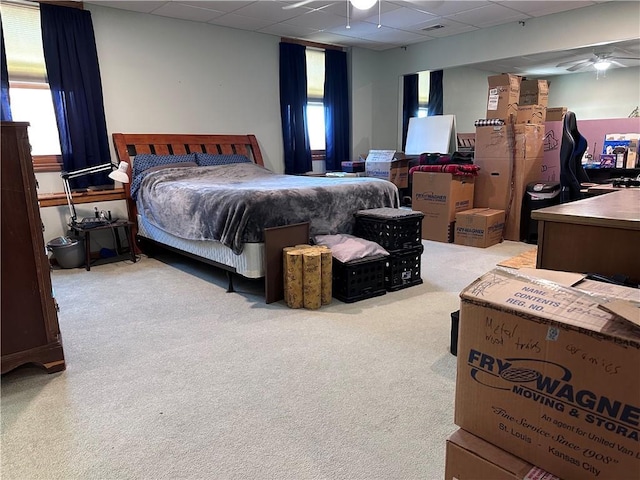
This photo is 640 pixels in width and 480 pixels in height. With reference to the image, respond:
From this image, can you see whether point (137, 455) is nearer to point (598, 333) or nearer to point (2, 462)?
point (2, 462)

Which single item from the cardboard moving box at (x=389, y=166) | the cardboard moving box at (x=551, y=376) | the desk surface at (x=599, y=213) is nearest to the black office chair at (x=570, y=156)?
the desk surface at (x=599, y=213)

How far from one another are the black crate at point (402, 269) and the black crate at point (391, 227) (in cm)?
6

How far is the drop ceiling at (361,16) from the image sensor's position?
4.69 m

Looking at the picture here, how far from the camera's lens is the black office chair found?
346 centimetres

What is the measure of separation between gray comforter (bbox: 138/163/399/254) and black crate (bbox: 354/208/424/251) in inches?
6.9

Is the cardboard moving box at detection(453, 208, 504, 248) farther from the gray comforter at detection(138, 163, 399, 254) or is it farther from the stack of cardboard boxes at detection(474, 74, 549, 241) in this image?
the gray comforter at detection(138, 163, 399, 254)

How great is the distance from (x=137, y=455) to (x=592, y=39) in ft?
19.2

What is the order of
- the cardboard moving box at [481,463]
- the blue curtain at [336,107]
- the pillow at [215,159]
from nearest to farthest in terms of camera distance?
1. the cardboard moving box at [481,463]
2. the pillow at [215,159]
3. the blue curtain at [336,107]

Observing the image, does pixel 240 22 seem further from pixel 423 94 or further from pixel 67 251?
pixel 423 94

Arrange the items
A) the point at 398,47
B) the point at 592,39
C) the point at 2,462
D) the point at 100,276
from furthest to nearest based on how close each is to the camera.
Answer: the point at 398,47 → the point at 592,39 → the point at 100,276 → the point at 2,462

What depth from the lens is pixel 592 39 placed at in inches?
194

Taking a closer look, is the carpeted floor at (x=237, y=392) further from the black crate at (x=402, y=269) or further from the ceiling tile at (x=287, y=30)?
the ceiling tile at (x=287, y=30)

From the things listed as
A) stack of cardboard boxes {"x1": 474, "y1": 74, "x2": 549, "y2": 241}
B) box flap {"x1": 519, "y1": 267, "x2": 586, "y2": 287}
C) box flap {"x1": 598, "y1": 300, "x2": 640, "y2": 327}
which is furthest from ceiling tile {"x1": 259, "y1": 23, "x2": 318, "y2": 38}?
box flap {"x1": 598, "y1": 300, "x2": 640, "y2": 327}

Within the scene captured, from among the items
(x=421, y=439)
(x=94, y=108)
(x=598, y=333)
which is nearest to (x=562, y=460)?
(x=598, y=333)
